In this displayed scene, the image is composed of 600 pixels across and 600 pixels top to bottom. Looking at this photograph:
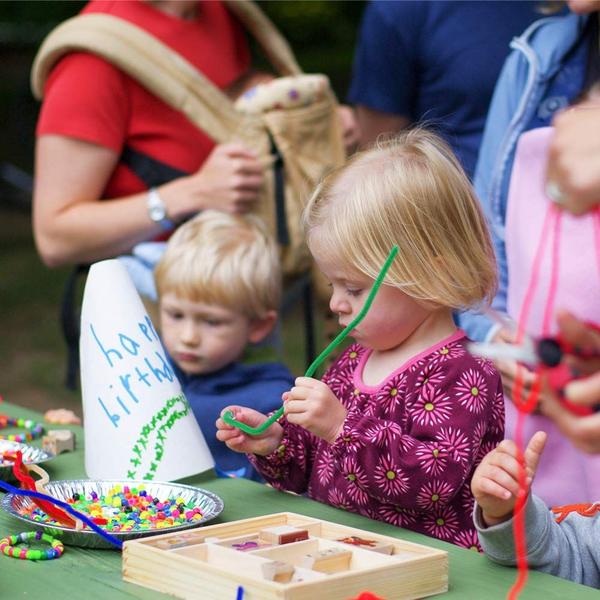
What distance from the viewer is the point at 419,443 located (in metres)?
1.51

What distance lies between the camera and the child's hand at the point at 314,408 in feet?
4.93

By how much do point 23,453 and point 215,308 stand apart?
736 millimetres

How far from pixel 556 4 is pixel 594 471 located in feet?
3.59

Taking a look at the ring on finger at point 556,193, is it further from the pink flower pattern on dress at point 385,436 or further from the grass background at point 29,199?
the grass background at point 29,199

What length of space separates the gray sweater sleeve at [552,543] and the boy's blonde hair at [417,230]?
1.09 ft

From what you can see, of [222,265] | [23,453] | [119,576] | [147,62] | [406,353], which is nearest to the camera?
[119,576]

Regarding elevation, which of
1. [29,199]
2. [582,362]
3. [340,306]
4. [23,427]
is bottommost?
[29,199]

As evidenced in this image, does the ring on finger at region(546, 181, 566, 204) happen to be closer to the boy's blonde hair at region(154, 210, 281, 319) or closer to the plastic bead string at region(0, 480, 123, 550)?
the plastic bead string at region(0, 480, 123, 550)

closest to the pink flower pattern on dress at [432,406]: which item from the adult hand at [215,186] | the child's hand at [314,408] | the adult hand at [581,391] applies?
the child's hand at [314,408]

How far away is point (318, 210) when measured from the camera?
169cm

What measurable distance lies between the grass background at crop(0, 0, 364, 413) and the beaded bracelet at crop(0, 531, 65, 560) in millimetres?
4267

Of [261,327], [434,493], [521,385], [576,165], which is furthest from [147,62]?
[576,165]

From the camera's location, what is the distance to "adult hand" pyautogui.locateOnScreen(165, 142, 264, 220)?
2.64 meters

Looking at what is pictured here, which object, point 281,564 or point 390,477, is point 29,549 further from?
point 390,477
